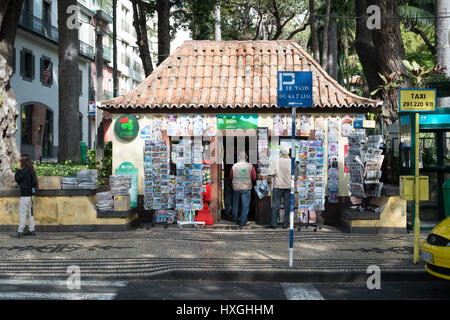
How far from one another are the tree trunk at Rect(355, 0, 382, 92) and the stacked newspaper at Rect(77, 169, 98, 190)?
7618 mm

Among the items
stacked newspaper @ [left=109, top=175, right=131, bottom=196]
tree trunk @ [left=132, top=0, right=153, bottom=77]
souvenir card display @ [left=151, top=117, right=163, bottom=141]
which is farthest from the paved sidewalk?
tree trunk @ [left=132, top=0, right=153, bottom=77]

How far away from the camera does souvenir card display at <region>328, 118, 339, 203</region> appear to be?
1286cm

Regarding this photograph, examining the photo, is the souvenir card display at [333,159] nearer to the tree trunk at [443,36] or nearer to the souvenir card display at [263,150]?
the souvenir card display at [263,150]

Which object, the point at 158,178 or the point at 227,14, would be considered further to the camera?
the point at 227,14

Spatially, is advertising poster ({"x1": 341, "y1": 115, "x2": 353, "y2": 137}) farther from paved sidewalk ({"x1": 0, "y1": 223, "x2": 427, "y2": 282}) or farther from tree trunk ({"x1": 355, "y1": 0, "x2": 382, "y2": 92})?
paved sidewalk ({"x1": 0, "y1": 223, "x2": 427, "y2": 282})

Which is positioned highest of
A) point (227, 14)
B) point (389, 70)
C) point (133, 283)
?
point (227, 14)

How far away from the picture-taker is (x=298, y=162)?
41.5 feet

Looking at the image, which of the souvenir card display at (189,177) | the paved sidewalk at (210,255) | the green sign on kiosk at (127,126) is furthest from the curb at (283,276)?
the green sign on kiosk at (127,126)

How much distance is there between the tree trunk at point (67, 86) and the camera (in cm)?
1577

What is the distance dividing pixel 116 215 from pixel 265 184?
3.58 m

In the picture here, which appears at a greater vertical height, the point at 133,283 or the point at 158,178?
the point at 158,178

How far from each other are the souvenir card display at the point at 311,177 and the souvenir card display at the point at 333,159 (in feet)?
1.46
